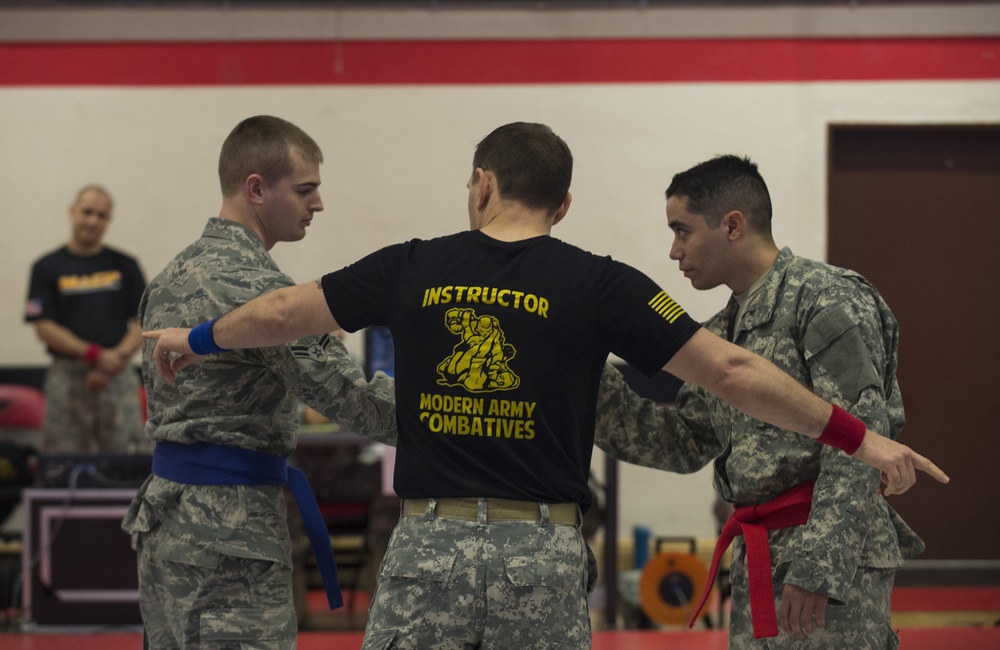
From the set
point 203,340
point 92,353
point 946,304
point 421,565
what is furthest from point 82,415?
point 946,304

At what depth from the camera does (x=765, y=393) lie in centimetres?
190

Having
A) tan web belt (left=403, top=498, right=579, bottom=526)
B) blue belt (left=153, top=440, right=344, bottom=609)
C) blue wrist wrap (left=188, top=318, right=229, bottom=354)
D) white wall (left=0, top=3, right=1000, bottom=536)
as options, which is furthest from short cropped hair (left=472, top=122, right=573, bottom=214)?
white wall (left=0, top=3, right=1000, bottom=536)

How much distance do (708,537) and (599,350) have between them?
5.22m

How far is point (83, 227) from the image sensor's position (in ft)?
20.5

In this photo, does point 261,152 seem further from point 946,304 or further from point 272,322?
point 946,304

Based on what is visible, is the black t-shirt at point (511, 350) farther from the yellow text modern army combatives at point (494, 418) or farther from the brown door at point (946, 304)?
the brown door at point (946, 304)

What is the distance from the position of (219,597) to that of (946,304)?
5.93 m

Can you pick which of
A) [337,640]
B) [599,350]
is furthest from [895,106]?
[599,350]

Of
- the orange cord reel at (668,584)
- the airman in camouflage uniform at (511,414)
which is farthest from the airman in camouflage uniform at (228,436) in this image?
the orange cord reel at (668,584)

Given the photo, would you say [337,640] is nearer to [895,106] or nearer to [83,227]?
[83,227]

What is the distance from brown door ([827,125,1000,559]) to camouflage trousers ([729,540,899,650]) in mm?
5110

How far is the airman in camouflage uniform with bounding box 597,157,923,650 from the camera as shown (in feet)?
6.97

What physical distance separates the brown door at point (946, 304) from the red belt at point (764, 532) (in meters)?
5.16

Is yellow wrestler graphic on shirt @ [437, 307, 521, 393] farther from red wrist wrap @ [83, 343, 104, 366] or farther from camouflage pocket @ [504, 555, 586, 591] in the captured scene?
red wrist wrap @ [83, 343, 104, 366]
